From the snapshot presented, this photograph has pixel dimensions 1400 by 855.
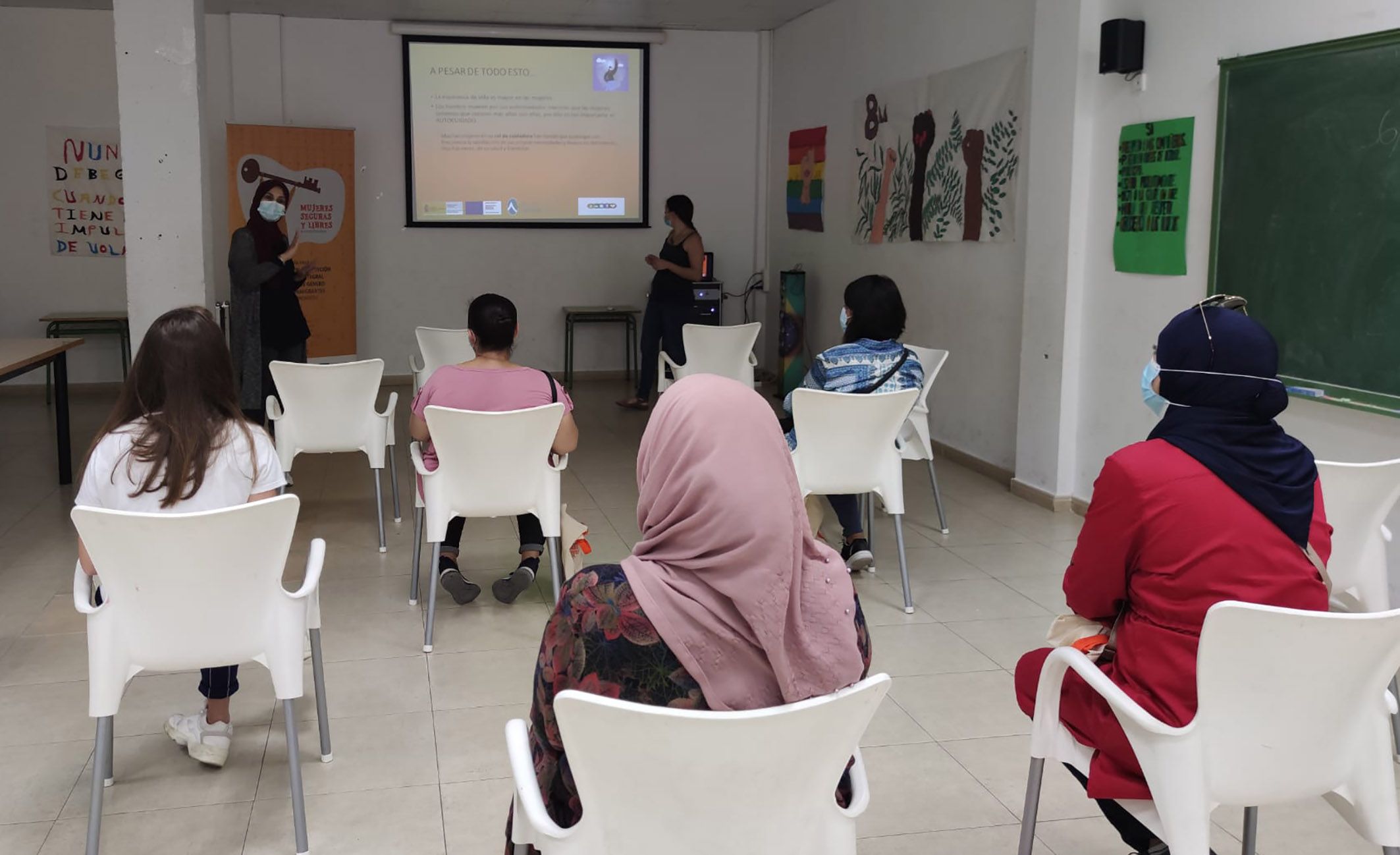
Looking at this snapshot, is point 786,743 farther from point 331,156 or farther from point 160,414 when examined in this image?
point 331,156

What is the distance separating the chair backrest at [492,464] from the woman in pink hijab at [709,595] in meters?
2.00

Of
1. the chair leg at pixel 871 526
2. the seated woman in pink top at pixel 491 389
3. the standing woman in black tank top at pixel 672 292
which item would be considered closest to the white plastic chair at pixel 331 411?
the seated woman in pink top at pixel 491 389

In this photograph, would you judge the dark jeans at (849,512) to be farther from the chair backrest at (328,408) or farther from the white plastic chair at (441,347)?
the white plastic chair at (441,347)

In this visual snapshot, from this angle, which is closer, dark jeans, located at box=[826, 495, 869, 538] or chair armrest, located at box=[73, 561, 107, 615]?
chair armrest, located at box=[73, 561, 107, 615]

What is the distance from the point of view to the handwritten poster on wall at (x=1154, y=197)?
4.56m

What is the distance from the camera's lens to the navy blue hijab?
72.4 inches

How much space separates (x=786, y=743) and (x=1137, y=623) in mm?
841

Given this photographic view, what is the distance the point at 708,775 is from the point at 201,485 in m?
1.62

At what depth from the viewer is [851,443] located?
3930mm

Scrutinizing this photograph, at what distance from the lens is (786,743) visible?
1354 millimetres

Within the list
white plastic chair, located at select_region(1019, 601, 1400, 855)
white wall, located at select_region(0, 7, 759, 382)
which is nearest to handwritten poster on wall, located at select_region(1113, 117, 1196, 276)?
white plastic chair, located at select_region(1019, 601, 1400, 855)

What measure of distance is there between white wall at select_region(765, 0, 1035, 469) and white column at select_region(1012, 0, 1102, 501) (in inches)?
14.2

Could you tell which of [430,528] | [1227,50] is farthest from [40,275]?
[1227,50]

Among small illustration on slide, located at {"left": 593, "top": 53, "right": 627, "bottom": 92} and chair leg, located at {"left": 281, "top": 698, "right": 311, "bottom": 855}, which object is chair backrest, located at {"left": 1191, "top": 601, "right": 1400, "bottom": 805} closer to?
chair leg, located at {"left": 281, "top": 698, "right": 311, "bottom": 855}
